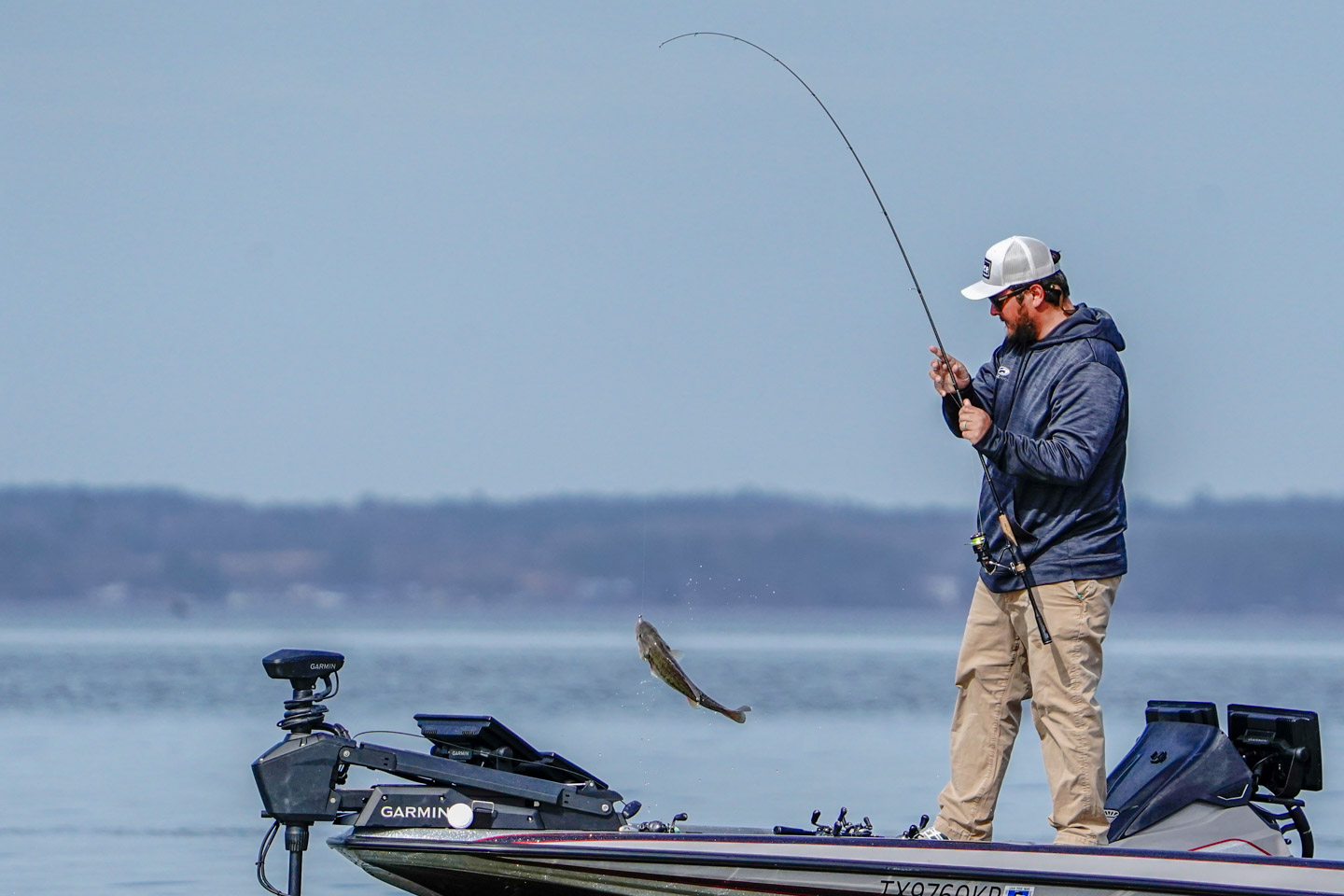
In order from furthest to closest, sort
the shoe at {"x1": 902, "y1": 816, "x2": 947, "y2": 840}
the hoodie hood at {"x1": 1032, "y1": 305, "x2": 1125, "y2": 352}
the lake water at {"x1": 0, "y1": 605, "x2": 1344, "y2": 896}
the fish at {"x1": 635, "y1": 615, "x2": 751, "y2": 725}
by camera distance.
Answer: the lake water at {"x1": 0, "y1": 605, "x2": 1344, "y2": 896} → the fish at {"x1": 635, "y1": 615, "x2": 751, "y2": 725} → the hoodie hood at {"x1": 1032, "y1": 305, "x2": 1125, "y2": 352} → the shoe at {"x1": 902, "y1": 816, "x2": 947, "y2": 840}

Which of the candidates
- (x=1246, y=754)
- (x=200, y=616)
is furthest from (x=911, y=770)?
(x=200, y=616)

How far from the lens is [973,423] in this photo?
449 cm

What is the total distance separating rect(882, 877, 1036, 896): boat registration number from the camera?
14.0ft

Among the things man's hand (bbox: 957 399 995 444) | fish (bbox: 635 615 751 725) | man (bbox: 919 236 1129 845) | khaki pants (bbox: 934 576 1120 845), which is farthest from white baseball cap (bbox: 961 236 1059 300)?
fish (bbox: 635 615 751 725)

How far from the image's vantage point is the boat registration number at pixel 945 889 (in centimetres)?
426

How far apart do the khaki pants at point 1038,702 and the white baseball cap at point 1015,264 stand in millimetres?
793

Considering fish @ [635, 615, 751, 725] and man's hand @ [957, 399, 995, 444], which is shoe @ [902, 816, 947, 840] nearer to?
fish @ [635, 615, 751, 725]

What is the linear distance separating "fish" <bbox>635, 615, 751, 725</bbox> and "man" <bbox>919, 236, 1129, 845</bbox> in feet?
2.21

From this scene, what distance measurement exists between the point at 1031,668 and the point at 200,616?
61434 millimetres

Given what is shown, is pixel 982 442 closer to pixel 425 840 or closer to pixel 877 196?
pixel 877 196

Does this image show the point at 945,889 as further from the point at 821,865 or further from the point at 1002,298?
the point at 1002,298

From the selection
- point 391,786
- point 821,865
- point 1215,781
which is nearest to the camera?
point 821,865

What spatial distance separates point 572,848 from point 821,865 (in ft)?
1.99

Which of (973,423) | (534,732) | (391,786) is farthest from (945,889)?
(534,732)
